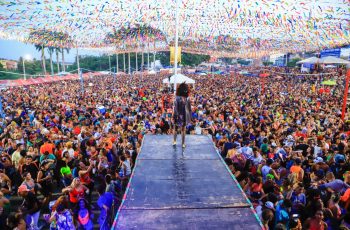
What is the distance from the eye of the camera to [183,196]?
4.07 m

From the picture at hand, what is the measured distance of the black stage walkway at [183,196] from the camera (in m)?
3.40

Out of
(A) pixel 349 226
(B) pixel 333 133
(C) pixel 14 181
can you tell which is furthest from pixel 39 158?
(B) pixel 333 133

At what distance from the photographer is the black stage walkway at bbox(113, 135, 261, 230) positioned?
3.40 meters

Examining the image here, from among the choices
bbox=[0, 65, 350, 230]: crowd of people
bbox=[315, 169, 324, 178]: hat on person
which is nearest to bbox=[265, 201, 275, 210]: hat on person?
bbox=[0, 65, 350, 230]: crowd of people

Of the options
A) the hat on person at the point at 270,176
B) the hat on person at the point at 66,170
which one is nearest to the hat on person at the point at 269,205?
the hat on person at the point at 270,176

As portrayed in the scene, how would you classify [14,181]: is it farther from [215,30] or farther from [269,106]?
[215,30]

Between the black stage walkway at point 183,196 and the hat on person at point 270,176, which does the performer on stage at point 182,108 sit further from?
the hat on person at point 270,176

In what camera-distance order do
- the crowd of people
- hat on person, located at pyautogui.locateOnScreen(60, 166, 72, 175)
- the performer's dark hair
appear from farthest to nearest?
hat on person, located at pyautogui.locateOnScreen(60, 166, 72, 175) → the performer's dark hair → the crowd of people

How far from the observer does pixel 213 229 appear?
3.26 meters

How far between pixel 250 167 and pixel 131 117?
643 centimetres

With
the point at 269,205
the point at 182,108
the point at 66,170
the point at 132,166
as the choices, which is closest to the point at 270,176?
the point at 269,205

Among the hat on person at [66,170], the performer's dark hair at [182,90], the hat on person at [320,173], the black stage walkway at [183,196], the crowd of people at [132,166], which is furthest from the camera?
the hat on person at [66,170]

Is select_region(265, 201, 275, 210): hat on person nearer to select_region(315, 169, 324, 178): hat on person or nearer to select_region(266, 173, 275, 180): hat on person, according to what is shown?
select_region(266, 173, 275, 180): hat on person

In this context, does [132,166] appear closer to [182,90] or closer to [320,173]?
[182,90]
